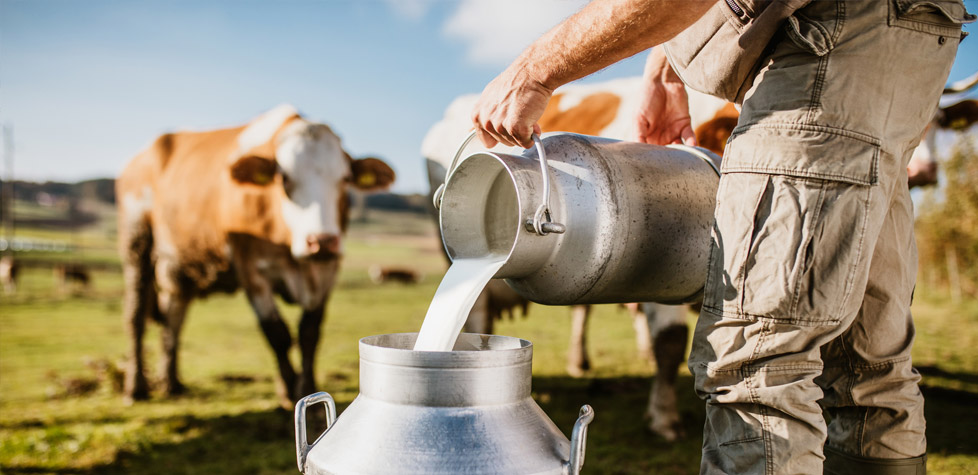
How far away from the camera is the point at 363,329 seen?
1020 centimetres

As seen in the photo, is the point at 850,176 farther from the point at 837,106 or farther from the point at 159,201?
the point at 159,201

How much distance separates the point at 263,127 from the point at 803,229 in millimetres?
4615

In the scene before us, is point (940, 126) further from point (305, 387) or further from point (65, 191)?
point (65, 191)

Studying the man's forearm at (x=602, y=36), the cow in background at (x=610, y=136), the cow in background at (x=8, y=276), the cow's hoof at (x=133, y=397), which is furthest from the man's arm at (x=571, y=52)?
the cow in background at (x=8, y=276)

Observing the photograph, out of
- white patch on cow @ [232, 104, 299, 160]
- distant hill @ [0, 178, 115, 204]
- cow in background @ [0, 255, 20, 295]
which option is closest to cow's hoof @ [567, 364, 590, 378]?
white patch on cow @ [232, 104, 299, 160]

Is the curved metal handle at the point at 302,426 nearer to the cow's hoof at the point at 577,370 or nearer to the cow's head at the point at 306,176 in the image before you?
the cow's head at the point at 306,176

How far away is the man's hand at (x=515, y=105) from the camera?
5.08 feet

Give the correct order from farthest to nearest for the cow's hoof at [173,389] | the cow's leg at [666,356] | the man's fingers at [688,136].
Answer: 1. the cow's hoof at [173,389]
2. the cow's leg at [666,356]
3. the man's fingers at [688,136]

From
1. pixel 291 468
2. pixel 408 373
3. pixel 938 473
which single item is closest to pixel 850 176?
pixel 408 373

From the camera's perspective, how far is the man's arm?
55.3 inches

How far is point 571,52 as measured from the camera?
4.96 ft

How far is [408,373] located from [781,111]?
876 millimetres

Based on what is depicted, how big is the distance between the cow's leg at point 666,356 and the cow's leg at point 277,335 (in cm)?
233

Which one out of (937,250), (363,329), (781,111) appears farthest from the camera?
(937,250)
